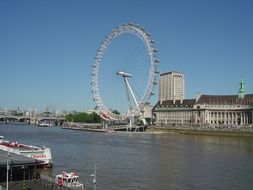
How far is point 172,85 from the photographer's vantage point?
6850 inches

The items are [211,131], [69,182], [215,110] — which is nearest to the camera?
[69,182]

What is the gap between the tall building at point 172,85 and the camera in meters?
174

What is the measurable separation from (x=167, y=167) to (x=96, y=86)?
56439 millimetres

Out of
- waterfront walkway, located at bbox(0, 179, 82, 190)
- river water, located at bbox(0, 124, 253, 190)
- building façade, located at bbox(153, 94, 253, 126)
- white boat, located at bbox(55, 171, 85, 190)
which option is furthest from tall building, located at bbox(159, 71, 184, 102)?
waterfront walkway, located at bbox(0, 179, 82, 190)

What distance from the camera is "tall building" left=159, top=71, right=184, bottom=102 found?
174 meters

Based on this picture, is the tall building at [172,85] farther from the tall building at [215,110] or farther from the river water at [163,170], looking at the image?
the river water at [163,170]

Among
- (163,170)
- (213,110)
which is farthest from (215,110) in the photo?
(163,170)

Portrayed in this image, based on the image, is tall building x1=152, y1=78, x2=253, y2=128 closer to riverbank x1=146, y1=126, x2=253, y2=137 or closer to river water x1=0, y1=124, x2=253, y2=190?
riverbank x1=146, y1=126, x2=253, y2=137

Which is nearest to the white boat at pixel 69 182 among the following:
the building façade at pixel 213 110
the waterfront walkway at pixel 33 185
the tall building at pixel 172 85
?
the waterfront walkway at pixel 33 185

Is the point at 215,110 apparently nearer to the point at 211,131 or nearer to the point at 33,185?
→ the point at 211,131

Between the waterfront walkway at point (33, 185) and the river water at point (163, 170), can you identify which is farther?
the river water at point (163, 170)

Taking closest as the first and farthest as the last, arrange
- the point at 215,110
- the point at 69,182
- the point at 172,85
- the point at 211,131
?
the point at 69,182 < the point at 211,131 < the point at 215,110 < the point at 172,85

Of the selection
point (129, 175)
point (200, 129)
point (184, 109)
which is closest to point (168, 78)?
point (184, 109)

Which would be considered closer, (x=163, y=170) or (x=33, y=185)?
(x=33, y=185)
